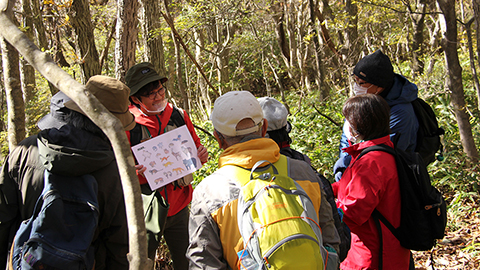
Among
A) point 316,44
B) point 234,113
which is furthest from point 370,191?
point 316,44

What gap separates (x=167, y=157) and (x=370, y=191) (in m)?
1.41

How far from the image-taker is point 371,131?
7.09 feet

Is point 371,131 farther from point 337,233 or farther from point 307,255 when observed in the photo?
point 307,255

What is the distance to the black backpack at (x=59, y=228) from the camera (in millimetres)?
1443

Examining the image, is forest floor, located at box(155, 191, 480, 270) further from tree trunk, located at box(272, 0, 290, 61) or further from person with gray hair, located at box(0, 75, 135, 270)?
tree trunk, located at box(272, 0, 290, 61)

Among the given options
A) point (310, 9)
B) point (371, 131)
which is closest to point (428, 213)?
point (371, 131)

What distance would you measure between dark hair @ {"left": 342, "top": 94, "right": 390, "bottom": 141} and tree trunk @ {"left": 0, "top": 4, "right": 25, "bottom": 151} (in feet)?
14.5

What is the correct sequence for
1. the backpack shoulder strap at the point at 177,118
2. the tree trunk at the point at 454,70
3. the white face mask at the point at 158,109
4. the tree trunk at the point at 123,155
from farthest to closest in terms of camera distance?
the tree trunk at the point at 454,70 → the backpack shoulder strap at the point at 177,118 → the white face mask at the point at 158,109 → the tree trunk at the point at 123,155

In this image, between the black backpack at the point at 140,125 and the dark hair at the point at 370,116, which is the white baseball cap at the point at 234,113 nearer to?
the dark hair at the point at 370,116

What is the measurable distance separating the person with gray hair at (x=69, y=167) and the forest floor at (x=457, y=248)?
215cm

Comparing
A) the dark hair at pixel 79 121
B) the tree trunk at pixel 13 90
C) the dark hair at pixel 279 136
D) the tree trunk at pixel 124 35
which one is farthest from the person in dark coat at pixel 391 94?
the tree trunk at pixel 13 90

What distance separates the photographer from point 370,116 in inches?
84.9

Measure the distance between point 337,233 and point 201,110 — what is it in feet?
32.5

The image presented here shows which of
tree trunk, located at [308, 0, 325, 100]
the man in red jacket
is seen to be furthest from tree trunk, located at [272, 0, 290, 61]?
the man in red jacket
